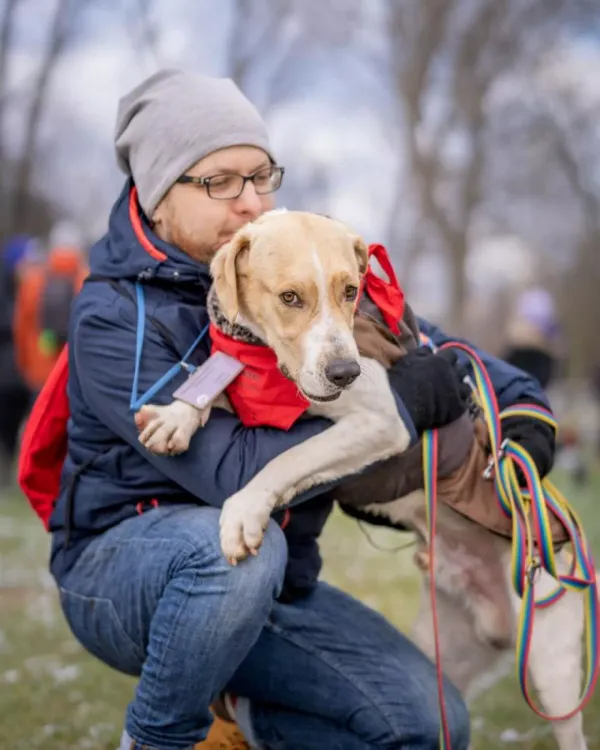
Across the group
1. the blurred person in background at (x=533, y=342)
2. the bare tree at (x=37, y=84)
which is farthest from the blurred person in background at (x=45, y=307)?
the bare tree at (x=37, y=84)

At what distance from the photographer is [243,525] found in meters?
2.23

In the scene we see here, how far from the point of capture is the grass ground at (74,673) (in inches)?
126

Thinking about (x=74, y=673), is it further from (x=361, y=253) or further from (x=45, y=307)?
(x=45, y=307)

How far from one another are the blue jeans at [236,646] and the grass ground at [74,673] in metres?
0.66

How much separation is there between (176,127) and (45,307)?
489 cm

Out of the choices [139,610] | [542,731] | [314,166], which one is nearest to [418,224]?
[314,166]

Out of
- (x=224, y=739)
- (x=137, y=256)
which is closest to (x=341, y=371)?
(x=137, y=256)

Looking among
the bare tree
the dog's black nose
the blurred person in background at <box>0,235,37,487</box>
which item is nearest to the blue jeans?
the dog's black nose

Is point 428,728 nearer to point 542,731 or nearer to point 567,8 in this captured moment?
point 542,731

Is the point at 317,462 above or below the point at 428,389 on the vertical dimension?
below

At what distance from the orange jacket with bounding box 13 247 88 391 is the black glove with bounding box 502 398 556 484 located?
511 centimetres

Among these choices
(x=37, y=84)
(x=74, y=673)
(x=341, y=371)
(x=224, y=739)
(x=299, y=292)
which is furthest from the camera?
(x=37, y=84)

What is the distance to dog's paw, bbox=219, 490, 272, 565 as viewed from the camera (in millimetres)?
2211

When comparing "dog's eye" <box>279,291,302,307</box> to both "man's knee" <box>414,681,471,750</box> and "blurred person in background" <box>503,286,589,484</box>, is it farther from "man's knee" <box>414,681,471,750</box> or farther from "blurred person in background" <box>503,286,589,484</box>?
"blurred person in background" <box>503,286,589,484</box>
